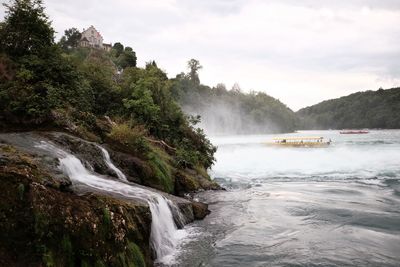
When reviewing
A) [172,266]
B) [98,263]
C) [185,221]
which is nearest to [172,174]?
[185,221]

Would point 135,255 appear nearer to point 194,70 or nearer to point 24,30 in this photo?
point 24,30

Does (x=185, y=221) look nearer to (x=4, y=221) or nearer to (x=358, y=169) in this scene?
(x=4, y=221)

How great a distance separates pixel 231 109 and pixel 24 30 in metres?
145

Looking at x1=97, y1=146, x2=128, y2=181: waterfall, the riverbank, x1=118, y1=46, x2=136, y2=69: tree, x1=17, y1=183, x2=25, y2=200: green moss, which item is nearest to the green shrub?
x1=97, y1=146, x2=128, y2=181: waterfall

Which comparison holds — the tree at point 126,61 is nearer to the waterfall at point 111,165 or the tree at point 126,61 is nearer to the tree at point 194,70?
the waterfall at point 111,165

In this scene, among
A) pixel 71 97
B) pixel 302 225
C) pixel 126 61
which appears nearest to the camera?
pixel 302 225

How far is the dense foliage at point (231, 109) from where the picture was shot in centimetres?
13912

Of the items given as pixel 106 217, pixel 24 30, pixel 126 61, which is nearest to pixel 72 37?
pixel 126 61

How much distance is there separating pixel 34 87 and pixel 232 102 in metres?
153

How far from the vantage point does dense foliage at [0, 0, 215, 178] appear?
43.7 feet

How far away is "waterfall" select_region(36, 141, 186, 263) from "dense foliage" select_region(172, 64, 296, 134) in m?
117

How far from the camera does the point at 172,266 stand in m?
8.11

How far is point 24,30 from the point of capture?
16.2m

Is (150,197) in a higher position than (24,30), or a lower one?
lower
